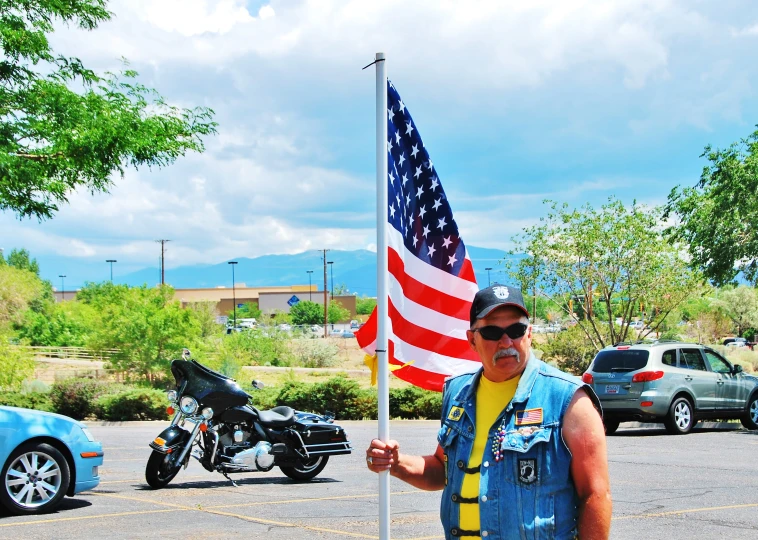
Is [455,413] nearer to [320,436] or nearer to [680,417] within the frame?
[320,436]

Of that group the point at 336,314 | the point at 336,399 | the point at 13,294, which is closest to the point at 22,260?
the point at 336,314

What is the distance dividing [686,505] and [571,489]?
7200 mm

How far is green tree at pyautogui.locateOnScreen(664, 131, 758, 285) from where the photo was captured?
72.0ft

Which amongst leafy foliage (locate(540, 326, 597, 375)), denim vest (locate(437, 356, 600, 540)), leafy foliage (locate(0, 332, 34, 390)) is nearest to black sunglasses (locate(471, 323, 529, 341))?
denim vest (locate(437, 356, 600, 540))

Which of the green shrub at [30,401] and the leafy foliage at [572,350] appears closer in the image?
the green shrub at [30,401]

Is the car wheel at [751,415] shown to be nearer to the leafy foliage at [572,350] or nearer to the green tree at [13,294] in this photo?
the leafy foliage at [572,350]

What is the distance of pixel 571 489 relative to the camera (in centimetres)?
352

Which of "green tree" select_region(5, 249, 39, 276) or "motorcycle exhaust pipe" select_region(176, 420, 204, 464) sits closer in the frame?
"motorcycle exhaust pipe" select_region(176, 420, 204, 464)

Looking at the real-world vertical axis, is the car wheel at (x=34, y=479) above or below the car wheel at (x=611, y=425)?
below

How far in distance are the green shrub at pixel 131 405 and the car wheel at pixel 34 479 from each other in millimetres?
14083

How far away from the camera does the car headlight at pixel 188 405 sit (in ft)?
37.7

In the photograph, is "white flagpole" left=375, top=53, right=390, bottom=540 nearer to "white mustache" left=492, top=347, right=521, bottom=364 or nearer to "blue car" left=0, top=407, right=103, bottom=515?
"white mustache" left=492, top=347, right=521, bottom=364

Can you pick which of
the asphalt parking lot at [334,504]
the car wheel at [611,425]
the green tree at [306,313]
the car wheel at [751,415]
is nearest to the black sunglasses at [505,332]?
the asphalt parking lot at [334,504]

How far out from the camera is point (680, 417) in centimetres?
1892
